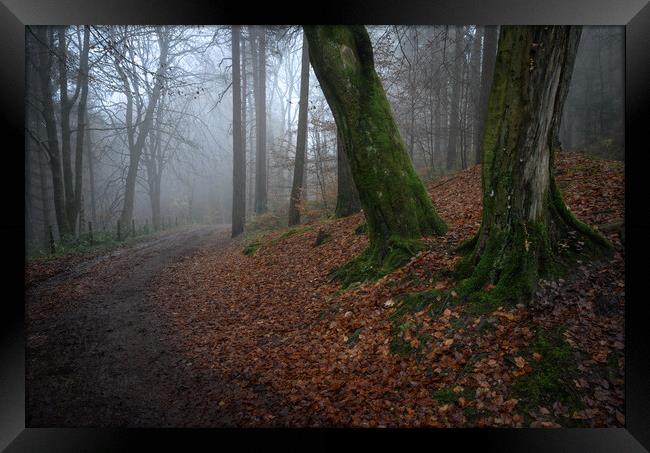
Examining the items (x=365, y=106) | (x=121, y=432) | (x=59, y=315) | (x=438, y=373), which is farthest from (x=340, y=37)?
(x=121, y=432)

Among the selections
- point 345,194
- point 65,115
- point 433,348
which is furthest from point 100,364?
point 345,194

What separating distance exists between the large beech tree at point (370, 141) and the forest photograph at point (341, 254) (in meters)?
0.03

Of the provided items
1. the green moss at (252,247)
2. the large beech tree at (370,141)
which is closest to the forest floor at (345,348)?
the large beech tree at (370,141)

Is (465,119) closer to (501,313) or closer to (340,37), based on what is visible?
(340,37)

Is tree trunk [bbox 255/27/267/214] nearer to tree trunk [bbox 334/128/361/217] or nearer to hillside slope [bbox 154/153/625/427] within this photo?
tree trunk [bbox 334/128/361/217]

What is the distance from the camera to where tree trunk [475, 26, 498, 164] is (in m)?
4.36

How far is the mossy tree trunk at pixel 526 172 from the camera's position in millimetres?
3334

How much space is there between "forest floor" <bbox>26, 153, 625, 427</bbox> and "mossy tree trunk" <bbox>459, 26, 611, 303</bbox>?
0.70 feet

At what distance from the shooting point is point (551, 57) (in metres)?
3.30

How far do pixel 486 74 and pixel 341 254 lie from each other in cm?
379

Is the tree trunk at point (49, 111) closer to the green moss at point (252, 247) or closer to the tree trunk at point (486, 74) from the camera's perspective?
the green moss at point (252, 247)

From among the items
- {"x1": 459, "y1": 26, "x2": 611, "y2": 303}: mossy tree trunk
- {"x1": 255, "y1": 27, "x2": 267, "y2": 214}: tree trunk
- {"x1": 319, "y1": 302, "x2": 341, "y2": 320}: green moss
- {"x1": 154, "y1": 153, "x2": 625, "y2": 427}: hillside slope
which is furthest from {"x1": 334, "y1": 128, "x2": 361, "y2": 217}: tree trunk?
{"x1": 459, "y1": 26, "x2": 611, "y2": 303}: mossy tree trunk

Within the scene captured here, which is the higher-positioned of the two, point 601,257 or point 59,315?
point 601,257

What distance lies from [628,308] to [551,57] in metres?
2.51
